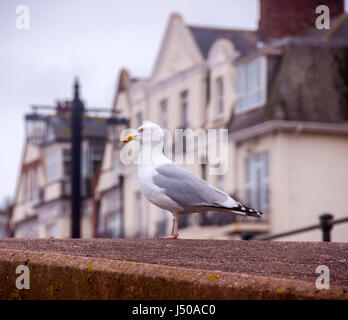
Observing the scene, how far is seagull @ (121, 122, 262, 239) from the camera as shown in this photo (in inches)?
388

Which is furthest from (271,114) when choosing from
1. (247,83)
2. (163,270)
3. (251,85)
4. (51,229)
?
(163,270)

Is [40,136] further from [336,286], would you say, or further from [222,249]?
[336,286]

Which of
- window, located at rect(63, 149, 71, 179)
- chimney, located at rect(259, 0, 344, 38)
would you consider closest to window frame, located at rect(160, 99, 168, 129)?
chimney, located at rect(259, 0, 344, 38)

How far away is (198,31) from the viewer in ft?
159

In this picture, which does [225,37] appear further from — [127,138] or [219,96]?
[127,138]

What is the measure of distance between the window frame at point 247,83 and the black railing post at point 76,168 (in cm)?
2025

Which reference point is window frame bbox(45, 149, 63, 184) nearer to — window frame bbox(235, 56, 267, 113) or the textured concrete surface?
window frame bbox(235, 56, 267, 113)

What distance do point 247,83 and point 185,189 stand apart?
1357 inches

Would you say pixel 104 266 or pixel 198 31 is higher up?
pixel 198 31

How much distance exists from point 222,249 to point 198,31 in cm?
3999

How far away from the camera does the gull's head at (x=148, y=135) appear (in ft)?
32.4

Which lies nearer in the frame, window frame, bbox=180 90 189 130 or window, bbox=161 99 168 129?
window frame, bbox=180 90 189 130

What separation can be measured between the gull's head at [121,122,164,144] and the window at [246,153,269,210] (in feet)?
104
